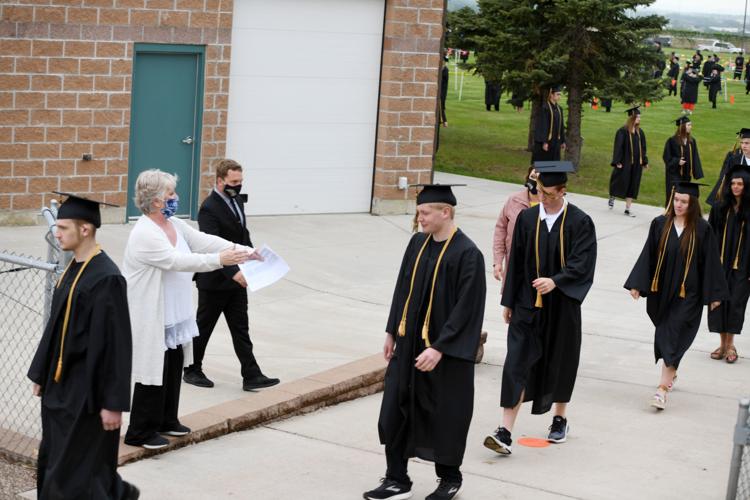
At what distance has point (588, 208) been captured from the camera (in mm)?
20125

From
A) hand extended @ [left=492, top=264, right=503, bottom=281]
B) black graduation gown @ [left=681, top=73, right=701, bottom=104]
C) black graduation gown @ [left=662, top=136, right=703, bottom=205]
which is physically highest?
black graduation gown @ [left=681, top=73, right=701, bottom=104]

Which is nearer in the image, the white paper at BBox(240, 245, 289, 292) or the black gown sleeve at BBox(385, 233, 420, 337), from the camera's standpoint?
the black gown sleeve at BBox(385, 233, 420, 337)

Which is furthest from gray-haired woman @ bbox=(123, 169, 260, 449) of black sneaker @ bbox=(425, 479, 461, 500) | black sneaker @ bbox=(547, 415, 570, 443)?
black sneaker @ bbox=(547, 415, 570, 443)

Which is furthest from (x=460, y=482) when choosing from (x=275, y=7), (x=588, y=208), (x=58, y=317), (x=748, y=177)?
(x=588, y=208)

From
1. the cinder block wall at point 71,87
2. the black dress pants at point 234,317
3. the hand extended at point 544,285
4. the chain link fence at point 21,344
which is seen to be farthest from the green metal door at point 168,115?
the hand extended at point 544,285

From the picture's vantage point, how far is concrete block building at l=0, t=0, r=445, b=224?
14750mm

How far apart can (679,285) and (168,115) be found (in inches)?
322

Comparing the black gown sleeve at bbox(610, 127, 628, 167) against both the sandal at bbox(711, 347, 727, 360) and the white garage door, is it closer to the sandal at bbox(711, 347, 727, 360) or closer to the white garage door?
the white garage door

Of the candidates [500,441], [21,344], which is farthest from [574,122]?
[500,441]

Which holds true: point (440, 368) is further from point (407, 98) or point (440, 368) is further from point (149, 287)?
point (407, 98)

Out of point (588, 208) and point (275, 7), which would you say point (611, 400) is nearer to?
point (275, 7)

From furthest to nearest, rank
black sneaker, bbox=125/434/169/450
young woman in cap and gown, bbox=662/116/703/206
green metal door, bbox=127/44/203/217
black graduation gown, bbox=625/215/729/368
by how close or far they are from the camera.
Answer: young woman in cap and gown, bbox=662/116/703/206, green metal door, bbox=127/44/203/217, black graduation gown, bbox=625/215/729/368, black sneaker, bbox=125/434/169/450

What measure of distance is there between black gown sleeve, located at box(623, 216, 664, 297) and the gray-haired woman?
3.47 m

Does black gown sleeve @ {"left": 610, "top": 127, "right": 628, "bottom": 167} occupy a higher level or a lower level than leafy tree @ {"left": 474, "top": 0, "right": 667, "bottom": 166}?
lower
